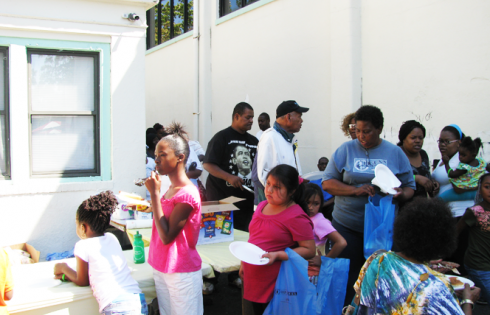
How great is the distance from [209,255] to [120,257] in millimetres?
948

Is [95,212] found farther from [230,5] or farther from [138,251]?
[230,5]

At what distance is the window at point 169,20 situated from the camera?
12.2 metres

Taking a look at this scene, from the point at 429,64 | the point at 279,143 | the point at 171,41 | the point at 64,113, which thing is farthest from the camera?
the point at 171,41

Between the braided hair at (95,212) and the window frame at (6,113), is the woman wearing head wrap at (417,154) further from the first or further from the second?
the window frame at (6,113)

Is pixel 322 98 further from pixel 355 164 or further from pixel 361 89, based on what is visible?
pixel 355 164

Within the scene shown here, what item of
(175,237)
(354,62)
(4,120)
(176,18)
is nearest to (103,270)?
(175,237)

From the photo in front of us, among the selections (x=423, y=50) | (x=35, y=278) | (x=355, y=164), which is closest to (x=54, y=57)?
(x=35, y=278)

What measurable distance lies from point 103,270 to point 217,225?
1475 millimetres

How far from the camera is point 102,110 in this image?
17.6ft

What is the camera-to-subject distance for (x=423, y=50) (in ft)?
18.7

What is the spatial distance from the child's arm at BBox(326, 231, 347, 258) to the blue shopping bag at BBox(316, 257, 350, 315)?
0.68 ft

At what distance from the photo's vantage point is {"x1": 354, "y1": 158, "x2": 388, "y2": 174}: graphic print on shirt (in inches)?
127

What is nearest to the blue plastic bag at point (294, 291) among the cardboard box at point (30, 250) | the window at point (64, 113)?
the cardboard box at point (30, 250)

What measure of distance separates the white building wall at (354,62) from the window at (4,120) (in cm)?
493
